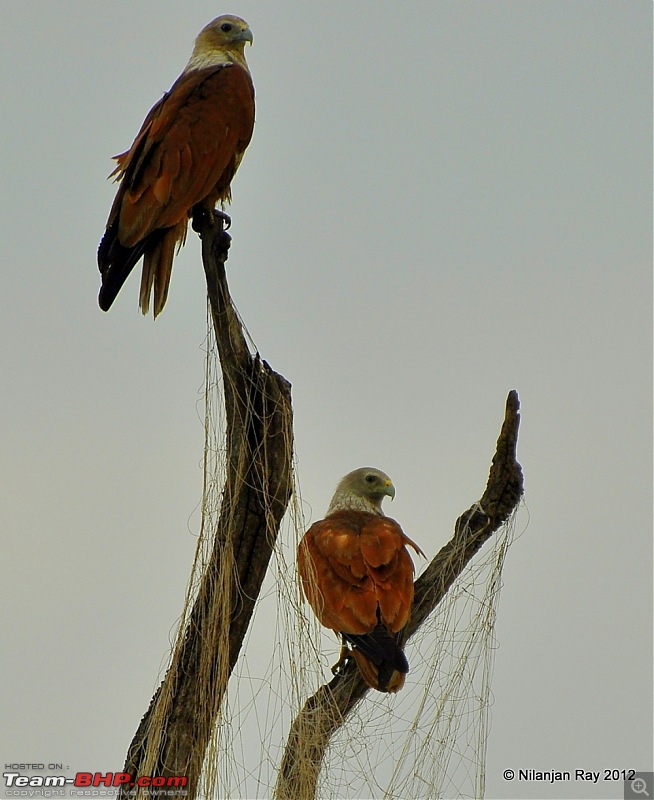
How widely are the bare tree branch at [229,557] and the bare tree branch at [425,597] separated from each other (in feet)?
1.30

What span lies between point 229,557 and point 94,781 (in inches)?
53.1

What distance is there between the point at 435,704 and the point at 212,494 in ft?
4.64

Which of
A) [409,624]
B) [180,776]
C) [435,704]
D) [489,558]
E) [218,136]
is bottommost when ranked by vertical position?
[180,776]

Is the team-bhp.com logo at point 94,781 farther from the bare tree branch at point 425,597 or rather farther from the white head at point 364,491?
the white head at point 364,491

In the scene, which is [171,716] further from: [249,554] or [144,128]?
[144,128]

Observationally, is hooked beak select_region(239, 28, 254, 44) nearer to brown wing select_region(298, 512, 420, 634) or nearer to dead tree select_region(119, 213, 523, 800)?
dead tree select_region(119, 213, 523, 800)

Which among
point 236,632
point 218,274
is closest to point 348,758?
point 236,632

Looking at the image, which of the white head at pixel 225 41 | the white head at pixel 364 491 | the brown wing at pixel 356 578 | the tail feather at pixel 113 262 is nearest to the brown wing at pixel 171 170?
the tail feather at pixel 113 262

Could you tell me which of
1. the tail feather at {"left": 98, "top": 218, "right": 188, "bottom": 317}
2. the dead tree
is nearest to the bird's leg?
the dead tree

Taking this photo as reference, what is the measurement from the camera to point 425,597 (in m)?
4.76

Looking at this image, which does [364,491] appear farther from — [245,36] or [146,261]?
[245,36]

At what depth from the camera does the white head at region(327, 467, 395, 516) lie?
606cm

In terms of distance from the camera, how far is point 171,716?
13.6 feet

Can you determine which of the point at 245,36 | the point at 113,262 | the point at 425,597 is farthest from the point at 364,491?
the point at 245,36
